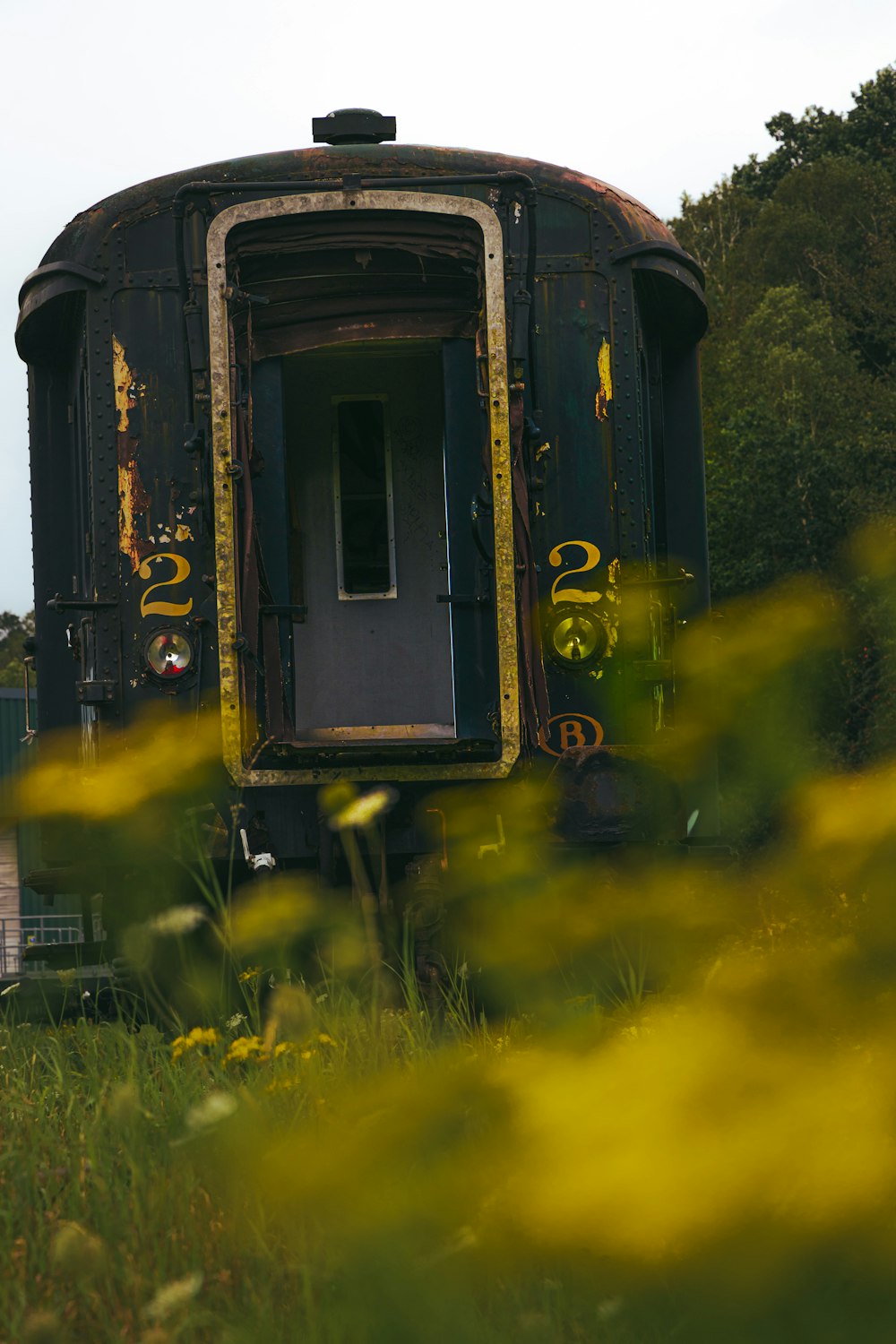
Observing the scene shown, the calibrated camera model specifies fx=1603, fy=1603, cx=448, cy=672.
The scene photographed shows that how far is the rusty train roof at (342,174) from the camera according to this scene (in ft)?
19.9

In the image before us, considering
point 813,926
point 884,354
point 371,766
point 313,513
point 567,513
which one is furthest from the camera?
point 884,354

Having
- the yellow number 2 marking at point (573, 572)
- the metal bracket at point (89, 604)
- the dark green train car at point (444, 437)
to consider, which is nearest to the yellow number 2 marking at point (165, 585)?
the dark green train car at point (444, 437)

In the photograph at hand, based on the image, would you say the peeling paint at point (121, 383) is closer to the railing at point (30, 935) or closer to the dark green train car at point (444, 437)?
the dark green train car at point (444, 437)

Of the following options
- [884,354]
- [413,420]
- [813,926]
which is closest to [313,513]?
[413,420]

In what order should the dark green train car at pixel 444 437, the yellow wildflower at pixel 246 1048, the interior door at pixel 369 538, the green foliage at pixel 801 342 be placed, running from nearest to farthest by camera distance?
the yellow wildflower at pixel 246 1048
the dark green train car at pixel 444 437
the interior door at pixel 369 538
the green foliage at pixel 801 342

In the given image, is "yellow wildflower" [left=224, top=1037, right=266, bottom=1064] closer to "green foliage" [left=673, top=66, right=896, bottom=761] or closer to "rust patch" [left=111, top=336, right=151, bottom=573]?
"rust patch" [left=111, top=336, right=151, bottom=573]

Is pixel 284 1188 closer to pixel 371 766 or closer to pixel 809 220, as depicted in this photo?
pixel 371 766

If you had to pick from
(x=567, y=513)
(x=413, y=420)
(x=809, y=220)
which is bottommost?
(x=567, y=513)

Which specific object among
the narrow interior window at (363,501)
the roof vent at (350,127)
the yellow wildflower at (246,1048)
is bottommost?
the yellow wildflower at (246,1048)

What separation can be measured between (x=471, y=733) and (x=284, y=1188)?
3973 mm

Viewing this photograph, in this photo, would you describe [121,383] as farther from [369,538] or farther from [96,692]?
[369,538]

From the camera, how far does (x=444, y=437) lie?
19.7 ft

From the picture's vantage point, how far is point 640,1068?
164cm

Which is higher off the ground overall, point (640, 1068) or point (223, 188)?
point (223, 188)
